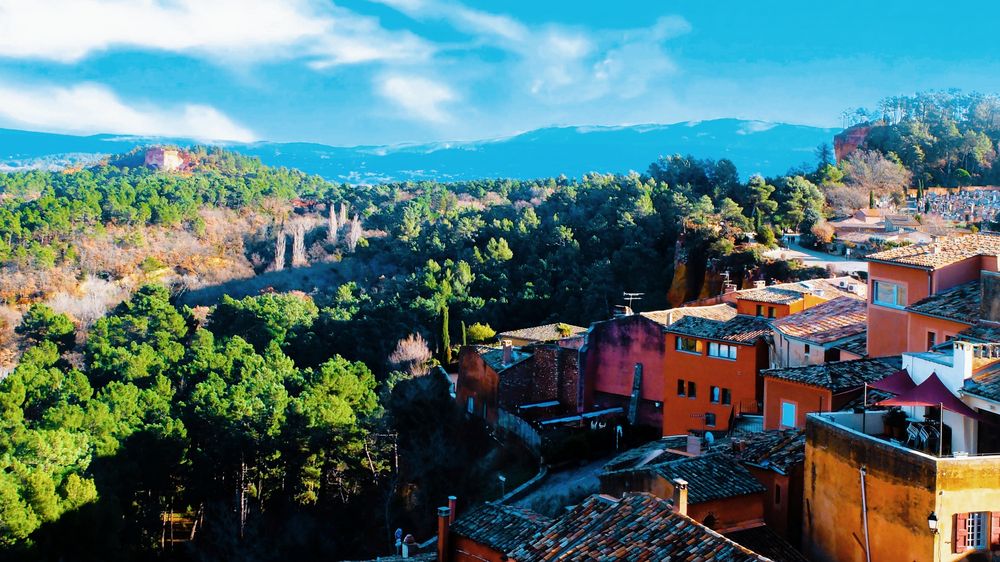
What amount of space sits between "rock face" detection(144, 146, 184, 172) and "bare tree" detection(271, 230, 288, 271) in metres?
49.4

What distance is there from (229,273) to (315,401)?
36498 millimetres

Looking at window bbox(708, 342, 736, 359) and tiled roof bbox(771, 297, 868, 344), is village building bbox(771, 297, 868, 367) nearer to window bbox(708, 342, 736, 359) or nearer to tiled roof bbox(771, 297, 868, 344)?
tiled roof bbox(771, 297, 868, 344)

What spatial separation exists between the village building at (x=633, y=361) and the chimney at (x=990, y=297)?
404 inches

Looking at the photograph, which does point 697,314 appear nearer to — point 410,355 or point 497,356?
point 497,356

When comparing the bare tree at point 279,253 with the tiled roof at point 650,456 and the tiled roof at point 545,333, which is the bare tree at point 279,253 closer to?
the tiled roof at point 545,333

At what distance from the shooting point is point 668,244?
1666 inches

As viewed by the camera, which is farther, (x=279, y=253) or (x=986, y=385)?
(x=279, y=253)

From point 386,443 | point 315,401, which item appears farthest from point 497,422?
point 315,401

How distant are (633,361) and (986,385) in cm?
1617

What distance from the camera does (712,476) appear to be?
12.0 metres

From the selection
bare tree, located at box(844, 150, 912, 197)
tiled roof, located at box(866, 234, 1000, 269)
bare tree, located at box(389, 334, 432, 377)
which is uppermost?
bare tree, located at box(844, 150, 912, 197)

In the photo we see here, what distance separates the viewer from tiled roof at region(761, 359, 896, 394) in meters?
13.9

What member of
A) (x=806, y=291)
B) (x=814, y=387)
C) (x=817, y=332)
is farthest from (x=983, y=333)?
(x=806, y=291)

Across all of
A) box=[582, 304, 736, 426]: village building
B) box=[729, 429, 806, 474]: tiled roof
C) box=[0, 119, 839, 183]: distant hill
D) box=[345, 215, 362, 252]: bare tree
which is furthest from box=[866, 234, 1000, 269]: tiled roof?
box=[0, 119, 839, 183]: distant hill
